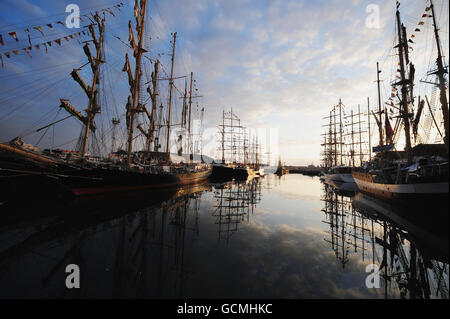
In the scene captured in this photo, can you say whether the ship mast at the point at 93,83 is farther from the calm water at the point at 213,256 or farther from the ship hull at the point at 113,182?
the calm water at the point at 213,256

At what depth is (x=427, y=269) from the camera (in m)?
5.03

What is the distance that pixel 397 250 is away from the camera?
6.32 meters

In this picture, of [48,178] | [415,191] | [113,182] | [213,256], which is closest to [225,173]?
[113,182]

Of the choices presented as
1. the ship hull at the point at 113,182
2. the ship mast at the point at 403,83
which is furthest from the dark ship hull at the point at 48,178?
the ship mast at the point at 403,83

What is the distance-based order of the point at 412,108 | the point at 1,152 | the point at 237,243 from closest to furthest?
the point at 237,243, the point at 1,152, the point at 412,108

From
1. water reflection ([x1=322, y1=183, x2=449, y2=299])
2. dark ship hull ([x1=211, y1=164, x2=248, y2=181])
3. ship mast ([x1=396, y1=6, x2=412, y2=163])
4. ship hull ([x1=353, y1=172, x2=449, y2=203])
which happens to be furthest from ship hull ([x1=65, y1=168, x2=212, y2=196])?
dark ship hull ([x1=211, y1=164, x2=248, y2=181])

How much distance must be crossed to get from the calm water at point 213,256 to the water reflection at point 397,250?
0.03m

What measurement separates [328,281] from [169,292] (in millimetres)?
3866

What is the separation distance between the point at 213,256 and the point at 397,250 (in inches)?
270

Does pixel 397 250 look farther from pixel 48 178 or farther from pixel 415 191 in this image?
pixel 48 178

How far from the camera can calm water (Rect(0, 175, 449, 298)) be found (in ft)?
12.7
